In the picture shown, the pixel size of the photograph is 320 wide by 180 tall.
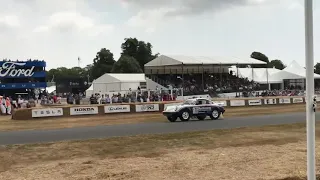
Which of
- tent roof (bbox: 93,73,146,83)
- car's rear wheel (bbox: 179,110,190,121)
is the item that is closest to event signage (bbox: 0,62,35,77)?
tent roof (bbox: 93,73,146,83)

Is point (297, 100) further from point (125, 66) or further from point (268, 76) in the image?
point (125, 66)

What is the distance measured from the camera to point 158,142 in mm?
14156

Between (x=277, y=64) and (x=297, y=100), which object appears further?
(x=277, y=64)

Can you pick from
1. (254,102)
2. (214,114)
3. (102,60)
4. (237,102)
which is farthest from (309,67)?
(102,60)

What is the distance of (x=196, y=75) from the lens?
66750 millimetres

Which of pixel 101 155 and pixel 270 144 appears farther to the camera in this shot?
pixel 270 144

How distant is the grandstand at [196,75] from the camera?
5778 cm

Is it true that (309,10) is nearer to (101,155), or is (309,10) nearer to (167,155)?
(167,155)

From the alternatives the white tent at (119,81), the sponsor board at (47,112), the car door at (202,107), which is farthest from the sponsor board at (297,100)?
the sponsor board at (47,112)

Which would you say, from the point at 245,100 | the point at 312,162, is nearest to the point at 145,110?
the point at 245,100

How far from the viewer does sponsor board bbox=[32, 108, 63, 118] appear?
99.3 feet

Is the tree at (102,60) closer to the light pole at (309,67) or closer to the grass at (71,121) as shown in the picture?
the grass at (71,121)

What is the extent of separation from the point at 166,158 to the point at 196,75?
2222 inches

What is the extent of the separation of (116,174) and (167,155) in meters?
2.85
